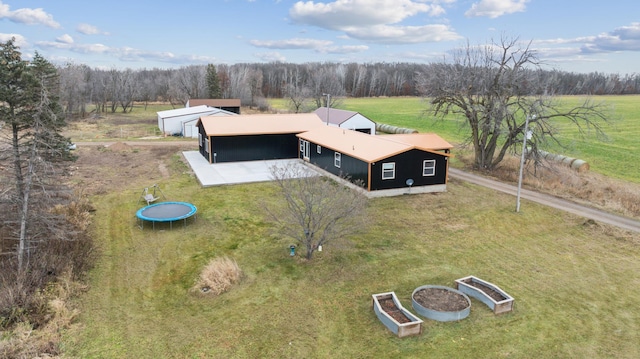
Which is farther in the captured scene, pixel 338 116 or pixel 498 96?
pixel 338 116

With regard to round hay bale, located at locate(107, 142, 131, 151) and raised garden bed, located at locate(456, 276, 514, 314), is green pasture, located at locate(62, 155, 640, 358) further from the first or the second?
round hay bale, located at locate(107, 142, 131, 151)

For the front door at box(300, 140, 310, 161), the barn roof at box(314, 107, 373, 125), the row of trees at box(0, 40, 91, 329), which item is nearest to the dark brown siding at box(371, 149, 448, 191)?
the front door at box(300, 140, 310, 161)

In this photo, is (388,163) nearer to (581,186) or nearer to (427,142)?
(427,142)

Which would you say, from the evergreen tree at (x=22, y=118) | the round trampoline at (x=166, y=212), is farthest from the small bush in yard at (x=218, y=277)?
the evergreen tree at (x=22, y=118)

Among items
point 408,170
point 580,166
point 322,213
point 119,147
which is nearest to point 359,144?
point 408,170

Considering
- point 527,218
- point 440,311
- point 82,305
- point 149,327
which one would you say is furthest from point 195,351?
point 527,218

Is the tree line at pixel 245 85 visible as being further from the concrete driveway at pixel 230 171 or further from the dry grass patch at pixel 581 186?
the concrete driveway at pixel 230 171
